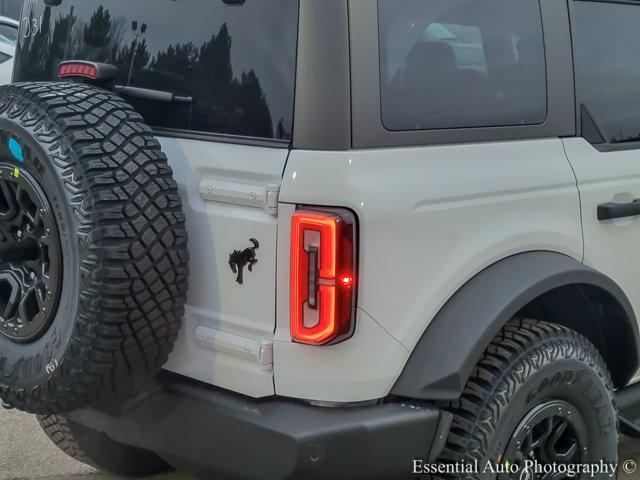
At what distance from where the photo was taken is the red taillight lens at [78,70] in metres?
2.59

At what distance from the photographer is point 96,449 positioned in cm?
312

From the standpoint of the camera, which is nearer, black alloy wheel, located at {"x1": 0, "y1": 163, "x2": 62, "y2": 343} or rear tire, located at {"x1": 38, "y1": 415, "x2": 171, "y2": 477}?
black alloy wheel, located at {"x1": 0, "y1": 163, "x2": 62, "y2": 343}

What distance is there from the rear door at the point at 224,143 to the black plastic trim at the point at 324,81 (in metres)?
0.04

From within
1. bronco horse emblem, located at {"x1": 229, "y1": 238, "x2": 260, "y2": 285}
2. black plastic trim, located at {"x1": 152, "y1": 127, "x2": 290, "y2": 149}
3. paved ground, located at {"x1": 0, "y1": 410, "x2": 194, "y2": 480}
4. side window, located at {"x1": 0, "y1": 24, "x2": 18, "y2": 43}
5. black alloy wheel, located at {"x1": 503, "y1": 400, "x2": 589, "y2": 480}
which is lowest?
paved ground, located at {"x1": 0, "y1": 410, "x2": 194, "y2": 480}

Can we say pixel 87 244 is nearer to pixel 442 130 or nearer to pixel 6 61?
pixel 442 130

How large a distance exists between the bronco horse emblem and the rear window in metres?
0.31

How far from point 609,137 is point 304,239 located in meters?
1.33

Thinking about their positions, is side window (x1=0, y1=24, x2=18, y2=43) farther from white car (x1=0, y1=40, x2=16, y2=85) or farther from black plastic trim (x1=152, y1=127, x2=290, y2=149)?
black plastic trim (x1=152, y1=127, x2=290, y2=149)

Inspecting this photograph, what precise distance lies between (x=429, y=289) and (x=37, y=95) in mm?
1230

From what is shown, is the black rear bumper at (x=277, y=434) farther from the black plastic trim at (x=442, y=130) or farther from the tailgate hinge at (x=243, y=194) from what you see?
the black plastic trim at (x=442, y=130)

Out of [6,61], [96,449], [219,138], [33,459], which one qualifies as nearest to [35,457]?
[33,459]

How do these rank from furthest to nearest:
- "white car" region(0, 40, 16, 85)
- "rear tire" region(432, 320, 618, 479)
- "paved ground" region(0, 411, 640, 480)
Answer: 1. "white car" region(0, 40, 16, 85)
2. "paved ground" region(0, 411, 640, 480)
3. "rear tire" region(432, 320, 618, 479)

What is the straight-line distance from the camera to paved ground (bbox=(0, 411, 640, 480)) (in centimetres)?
337

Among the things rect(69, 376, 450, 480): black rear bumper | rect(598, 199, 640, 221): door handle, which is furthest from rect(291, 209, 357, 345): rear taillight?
rect(598, 199, 640, 221): door handle
